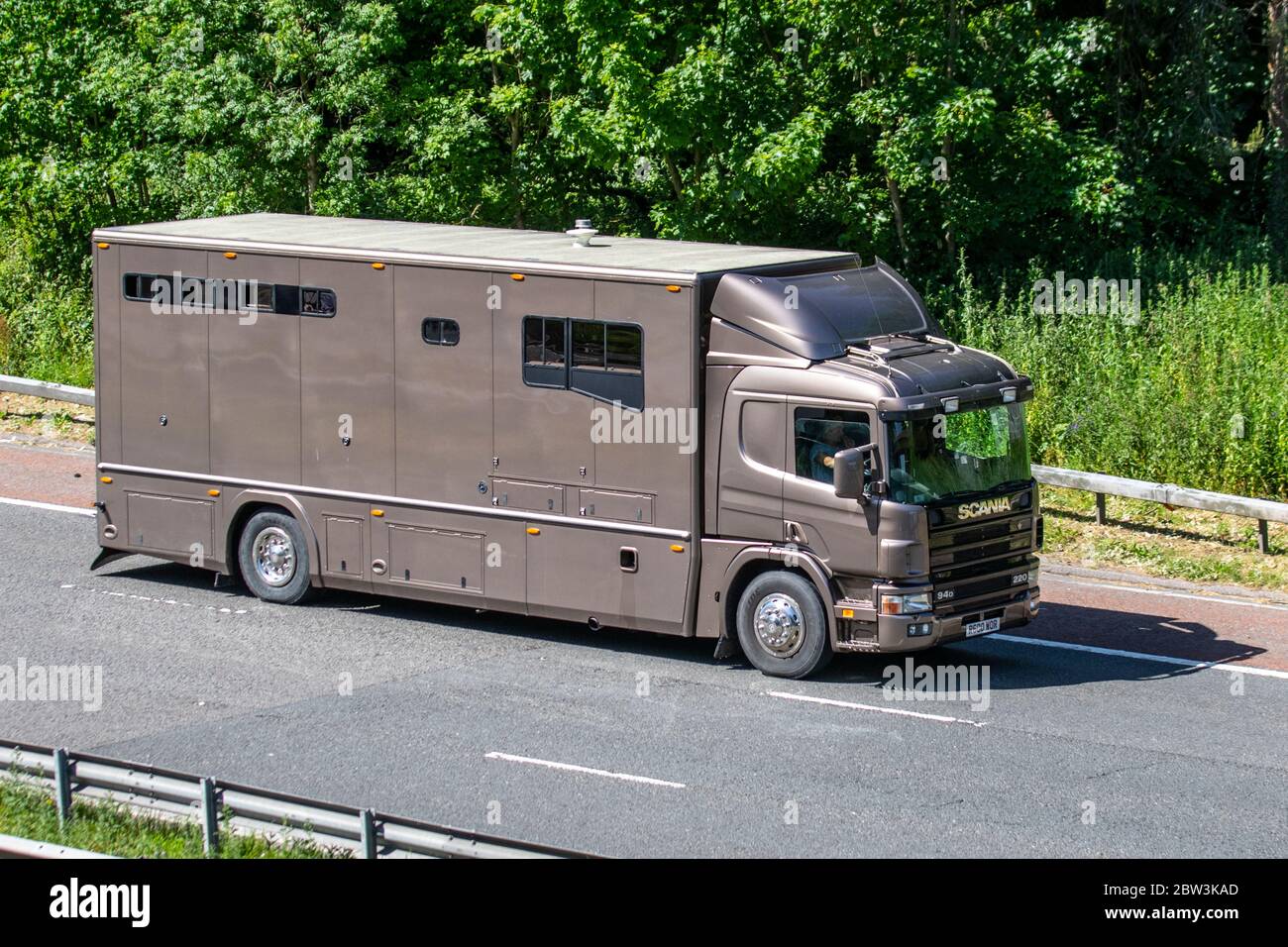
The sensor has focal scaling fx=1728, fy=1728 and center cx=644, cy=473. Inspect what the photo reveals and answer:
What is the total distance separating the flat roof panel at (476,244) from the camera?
14.5 m

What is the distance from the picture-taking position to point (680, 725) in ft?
41.7

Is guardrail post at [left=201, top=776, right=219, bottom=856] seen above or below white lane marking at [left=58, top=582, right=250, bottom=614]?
above

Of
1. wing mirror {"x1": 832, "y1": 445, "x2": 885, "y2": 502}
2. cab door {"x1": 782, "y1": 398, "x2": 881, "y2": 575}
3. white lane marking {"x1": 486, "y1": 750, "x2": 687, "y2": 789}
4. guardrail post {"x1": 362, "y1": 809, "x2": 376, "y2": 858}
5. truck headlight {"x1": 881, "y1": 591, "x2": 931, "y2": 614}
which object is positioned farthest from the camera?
cab door {"x1": 782, "y1": 398, "x2": 881, "y2": 575}

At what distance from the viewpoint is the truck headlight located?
1327 cm

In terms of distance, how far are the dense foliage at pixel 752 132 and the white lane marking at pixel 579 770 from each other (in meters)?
10.3

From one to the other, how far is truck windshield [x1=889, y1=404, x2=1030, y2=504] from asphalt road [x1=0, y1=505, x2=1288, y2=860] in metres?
1.61

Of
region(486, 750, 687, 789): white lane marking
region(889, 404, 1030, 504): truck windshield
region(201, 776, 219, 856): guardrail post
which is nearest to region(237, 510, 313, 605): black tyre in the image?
region(486, 750, 687, 789): white lane marking

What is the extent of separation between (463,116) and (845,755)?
1573 centimetres

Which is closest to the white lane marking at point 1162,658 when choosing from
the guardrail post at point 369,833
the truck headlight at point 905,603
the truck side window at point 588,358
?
the truck headlight at point 905,603

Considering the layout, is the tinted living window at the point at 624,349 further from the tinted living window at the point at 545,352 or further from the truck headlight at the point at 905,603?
the truck headlight at the point at 905,603

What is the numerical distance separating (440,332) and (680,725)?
14.6 ft

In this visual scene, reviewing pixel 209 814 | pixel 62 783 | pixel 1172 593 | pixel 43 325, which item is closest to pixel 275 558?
pixel 62 783

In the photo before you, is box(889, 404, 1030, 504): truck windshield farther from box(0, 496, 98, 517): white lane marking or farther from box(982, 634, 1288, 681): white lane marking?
box(0, 496, 98, 517): white lane marking

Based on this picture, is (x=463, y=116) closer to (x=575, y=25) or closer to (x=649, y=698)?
(x=575, y=25)
